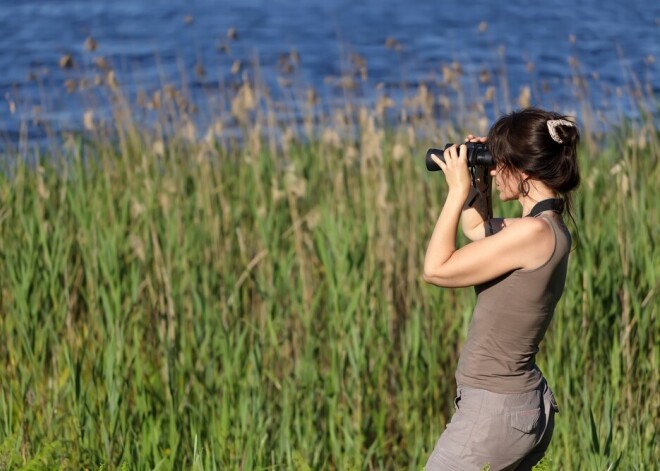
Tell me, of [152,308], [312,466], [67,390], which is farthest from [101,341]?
[312,466]

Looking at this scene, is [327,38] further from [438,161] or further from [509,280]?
[509,280]

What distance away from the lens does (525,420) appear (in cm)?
252

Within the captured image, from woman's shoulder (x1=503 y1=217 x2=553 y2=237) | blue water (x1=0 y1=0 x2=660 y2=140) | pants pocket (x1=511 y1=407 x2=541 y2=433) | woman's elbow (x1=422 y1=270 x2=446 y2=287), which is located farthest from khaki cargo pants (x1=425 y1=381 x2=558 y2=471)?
blue water (x1=0 y1=0 x2=660 y2=140)

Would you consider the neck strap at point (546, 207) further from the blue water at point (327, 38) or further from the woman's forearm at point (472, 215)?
A: the blue water at point (327, 38)

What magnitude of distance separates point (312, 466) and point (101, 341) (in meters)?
1.11

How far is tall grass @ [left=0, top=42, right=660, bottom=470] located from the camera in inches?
138

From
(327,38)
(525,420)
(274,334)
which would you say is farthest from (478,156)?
(327,38)

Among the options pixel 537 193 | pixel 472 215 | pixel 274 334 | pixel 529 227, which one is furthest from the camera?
pixel 274 334

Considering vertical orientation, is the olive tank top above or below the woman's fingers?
below

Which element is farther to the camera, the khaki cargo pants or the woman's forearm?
the woman's forearm

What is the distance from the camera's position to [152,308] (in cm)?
436

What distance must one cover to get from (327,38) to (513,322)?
11061 millimetres

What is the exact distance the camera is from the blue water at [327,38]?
11.2 meters

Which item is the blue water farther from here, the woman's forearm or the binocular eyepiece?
the binocular eyepiece
